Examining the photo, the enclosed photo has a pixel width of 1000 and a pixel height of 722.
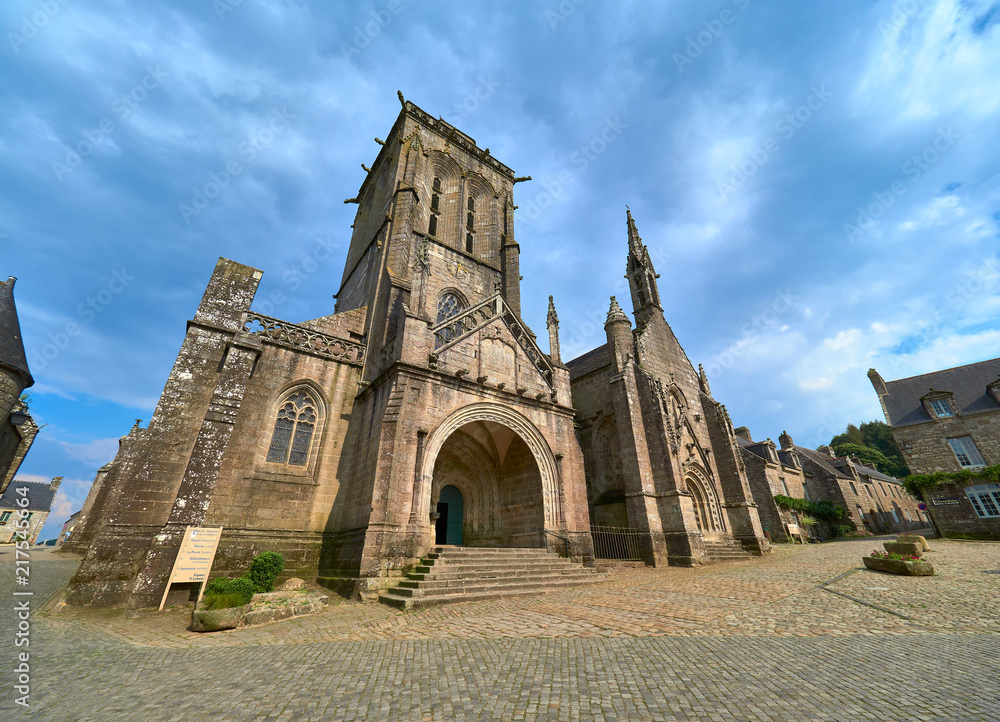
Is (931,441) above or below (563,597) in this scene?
above

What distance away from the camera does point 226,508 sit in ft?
35.1

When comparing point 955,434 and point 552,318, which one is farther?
point 955,434

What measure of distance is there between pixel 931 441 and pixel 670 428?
71.5 feet

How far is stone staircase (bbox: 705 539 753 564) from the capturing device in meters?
16.7

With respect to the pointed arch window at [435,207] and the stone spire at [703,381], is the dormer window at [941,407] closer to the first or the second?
the stone spire at [703,381]

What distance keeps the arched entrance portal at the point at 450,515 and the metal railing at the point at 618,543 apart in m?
5.32

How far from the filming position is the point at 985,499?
21938mm

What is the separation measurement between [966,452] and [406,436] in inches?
1378

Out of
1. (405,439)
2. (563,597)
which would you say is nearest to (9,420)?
(405,439)

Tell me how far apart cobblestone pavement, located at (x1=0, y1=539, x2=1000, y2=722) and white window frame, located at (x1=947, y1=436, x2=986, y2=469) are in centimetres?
2536

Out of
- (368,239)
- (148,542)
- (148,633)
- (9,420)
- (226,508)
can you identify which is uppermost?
(368,239)

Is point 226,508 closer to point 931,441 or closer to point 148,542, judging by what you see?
point 148,542

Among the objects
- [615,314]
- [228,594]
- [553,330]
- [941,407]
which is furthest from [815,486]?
[228,594]

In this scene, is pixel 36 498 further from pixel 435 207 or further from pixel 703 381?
pixel 703 381
